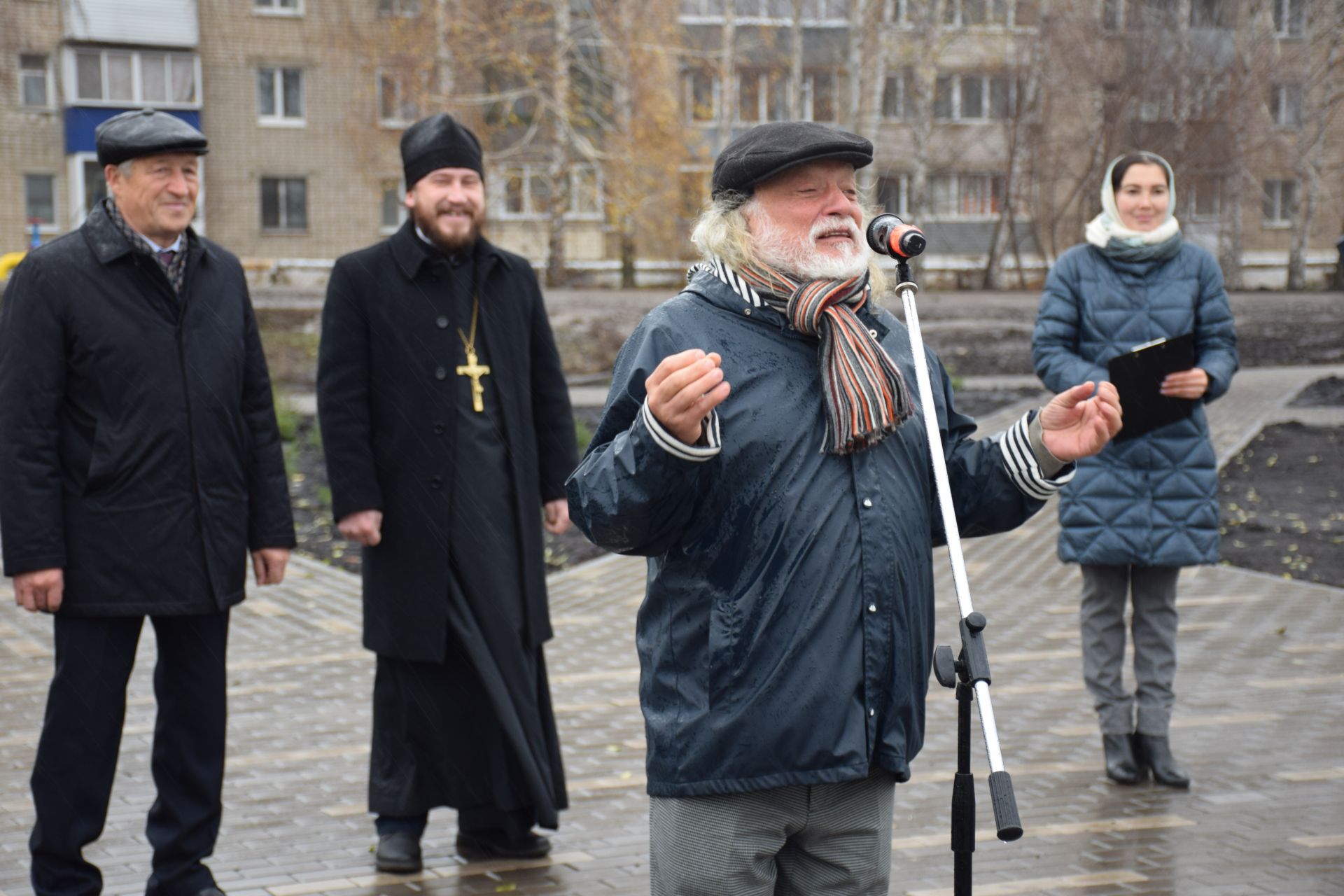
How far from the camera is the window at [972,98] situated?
116 feet

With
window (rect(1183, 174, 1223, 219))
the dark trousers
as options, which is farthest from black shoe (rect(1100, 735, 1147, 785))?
window (rect(1183, 174, 1223, 219))

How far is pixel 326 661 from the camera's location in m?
8.16

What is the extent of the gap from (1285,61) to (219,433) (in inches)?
1100

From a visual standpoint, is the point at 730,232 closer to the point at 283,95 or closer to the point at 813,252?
the point at 813,252

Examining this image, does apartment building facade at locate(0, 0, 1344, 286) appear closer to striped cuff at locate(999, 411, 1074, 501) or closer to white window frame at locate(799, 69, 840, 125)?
white window frame at locate(799, 69, 840, 125)

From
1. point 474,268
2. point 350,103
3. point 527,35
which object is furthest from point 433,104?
point 474,268

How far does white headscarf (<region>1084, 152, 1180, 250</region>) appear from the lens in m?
6.07

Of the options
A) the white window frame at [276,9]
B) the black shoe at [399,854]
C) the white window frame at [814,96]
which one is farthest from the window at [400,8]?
the black shoe at [399,854]

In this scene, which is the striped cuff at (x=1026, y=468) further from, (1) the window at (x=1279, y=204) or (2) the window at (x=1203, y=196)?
(1) the window at (x=1279, y=204)

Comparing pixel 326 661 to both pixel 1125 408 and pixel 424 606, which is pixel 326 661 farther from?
pixel 1125 408

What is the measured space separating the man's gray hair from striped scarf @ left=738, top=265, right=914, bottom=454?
5cm

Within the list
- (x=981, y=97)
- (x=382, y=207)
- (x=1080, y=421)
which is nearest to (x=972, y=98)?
(x=981, y=97)

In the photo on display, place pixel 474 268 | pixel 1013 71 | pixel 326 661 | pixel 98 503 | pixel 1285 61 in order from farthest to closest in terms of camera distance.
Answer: pixel 1013 71 < pixel 1285 61 < pixel 326 661 < pixel 474 268 < pixel 98 503

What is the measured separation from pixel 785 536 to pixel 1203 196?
2730 centimetres
